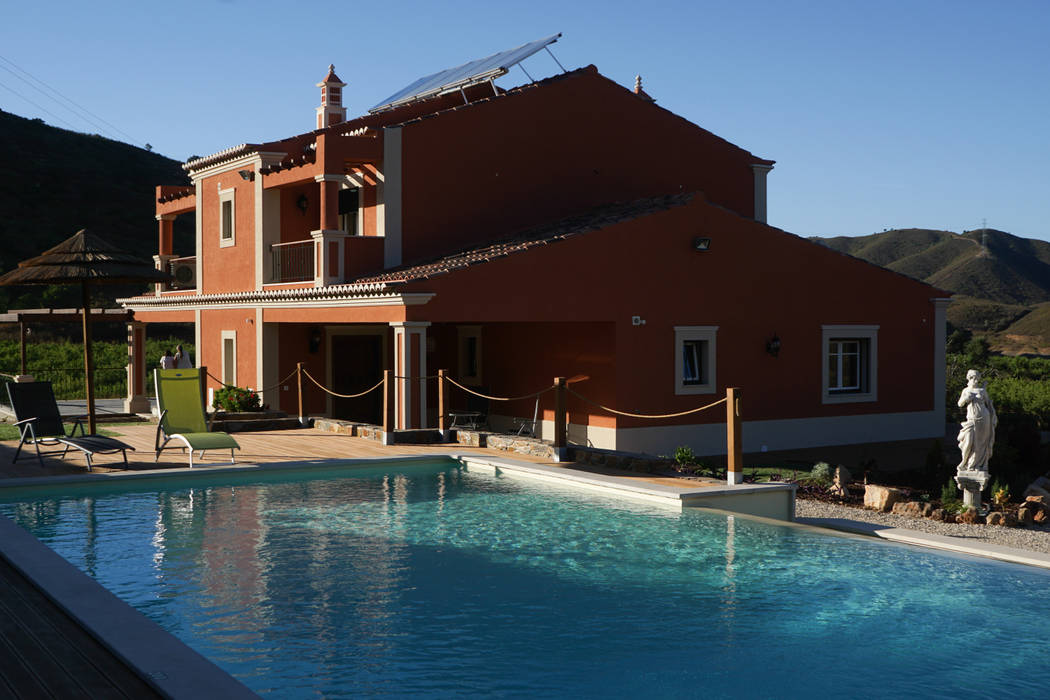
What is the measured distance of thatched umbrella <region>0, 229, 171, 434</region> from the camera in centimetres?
1452

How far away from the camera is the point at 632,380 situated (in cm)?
1908

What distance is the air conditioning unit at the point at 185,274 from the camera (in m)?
26.8

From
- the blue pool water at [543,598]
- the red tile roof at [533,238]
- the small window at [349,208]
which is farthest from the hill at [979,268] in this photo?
the blue pool water at [543,598]

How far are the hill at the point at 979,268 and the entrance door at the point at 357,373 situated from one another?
5825 centimetres

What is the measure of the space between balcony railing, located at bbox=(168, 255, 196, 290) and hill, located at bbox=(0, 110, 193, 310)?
831 inches

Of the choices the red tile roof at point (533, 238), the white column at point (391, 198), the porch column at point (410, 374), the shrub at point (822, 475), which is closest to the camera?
the shrub at point (822, 475)

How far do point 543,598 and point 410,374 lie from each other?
966 centimetres

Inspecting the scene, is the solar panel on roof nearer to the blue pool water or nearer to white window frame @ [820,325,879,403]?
white window frame @ [820,325,879,403]

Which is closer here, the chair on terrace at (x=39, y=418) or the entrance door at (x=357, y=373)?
the chair on terrace at (x=39, y=418)

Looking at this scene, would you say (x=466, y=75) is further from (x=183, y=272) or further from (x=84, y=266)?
(x=84, y=266)

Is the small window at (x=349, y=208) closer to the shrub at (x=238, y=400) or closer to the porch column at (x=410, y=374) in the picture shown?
the shrub at (x=238, y=400)

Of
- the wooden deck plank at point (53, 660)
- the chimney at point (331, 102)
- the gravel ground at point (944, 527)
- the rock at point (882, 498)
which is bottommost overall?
the gravel ground at point (944, 527)

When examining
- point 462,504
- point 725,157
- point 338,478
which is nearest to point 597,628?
point 462,504

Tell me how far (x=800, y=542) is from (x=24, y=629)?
273 inches
